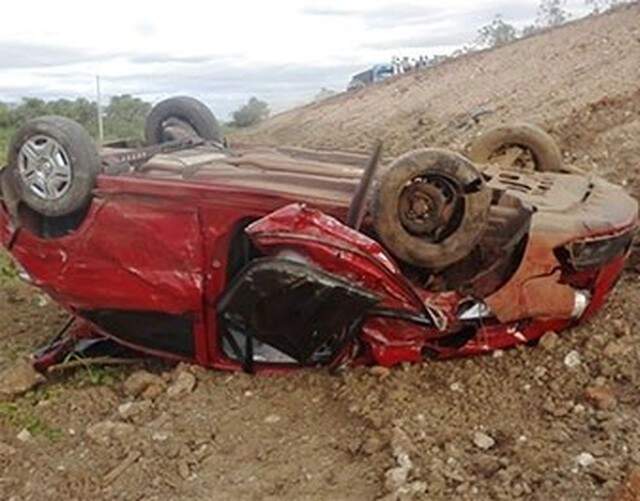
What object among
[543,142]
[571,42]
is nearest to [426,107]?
[571,42]

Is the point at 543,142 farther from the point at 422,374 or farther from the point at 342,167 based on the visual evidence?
the point at 422,374

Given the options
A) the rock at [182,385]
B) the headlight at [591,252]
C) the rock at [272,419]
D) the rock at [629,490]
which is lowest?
the rock at [272,419]

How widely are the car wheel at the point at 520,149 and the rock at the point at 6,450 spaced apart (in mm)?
2808

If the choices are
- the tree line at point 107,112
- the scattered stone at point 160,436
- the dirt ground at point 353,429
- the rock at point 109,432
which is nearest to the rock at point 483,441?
the dirt ground at point 353,429

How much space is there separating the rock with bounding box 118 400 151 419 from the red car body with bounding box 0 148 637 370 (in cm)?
27

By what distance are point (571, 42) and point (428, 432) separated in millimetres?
11833

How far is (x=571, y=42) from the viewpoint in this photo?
14.5 meters

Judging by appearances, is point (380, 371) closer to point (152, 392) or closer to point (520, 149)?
point (152, 392)

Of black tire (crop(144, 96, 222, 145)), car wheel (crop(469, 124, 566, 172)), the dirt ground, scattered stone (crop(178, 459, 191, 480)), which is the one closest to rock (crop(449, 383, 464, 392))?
the dirt ground

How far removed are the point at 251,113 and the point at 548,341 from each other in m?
24.9

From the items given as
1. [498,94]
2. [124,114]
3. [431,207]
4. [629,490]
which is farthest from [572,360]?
[124,114]

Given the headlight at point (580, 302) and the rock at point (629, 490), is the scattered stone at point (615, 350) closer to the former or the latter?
the headlight at point (580, 302)

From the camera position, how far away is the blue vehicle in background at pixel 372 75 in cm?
2450

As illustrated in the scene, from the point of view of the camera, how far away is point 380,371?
4.22 meters
